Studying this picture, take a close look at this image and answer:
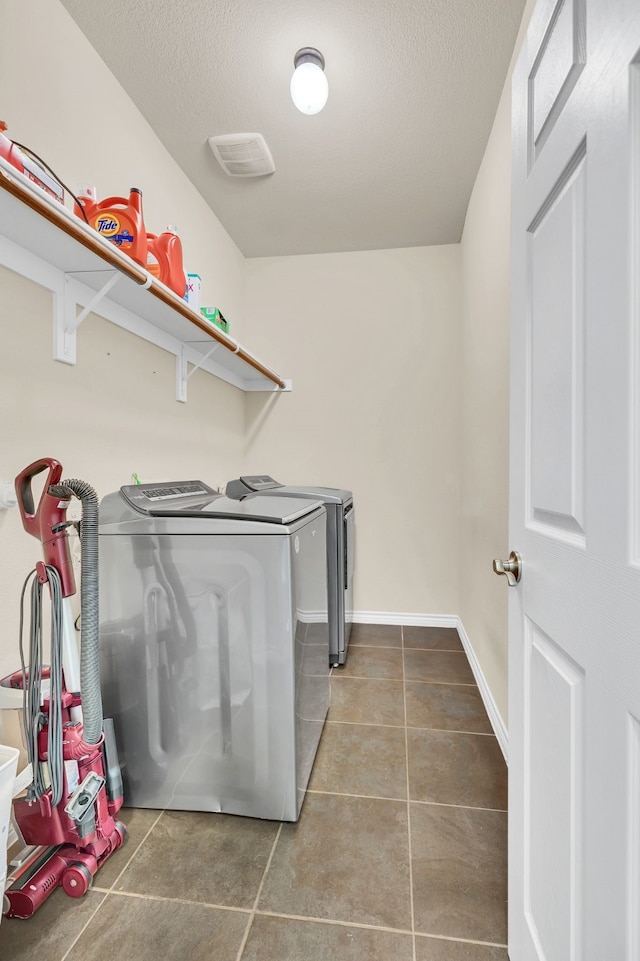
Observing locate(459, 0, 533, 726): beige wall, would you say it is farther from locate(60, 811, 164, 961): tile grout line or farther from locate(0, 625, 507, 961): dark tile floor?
locate(60, 811, 164, 961): tile grout line

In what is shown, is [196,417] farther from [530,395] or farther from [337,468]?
[530,395]

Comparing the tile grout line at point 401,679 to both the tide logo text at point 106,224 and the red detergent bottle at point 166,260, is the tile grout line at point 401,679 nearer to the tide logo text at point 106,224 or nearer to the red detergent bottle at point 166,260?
the red detergent bottle at point 166,260

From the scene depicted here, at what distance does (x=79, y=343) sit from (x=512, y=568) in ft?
5.11

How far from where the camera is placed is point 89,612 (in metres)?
1.17

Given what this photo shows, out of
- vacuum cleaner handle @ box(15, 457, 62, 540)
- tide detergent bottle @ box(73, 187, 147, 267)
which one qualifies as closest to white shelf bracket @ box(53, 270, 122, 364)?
tide detergent bottle @ box(73, 187, 147, 267)

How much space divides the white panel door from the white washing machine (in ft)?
2.20

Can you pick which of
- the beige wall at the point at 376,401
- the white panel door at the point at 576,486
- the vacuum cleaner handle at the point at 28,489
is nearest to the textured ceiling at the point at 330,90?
the beige wall at the point at 376,401

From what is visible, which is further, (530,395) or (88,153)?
(88,153)

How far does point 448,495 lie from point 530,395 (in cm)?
244

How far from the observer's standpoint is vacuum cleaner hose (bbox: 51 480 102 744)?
3.78ft

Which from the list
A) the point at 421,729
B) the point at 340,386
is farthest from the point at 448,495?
the point at 421,729

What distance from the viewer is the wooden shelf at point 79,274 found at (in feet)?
3.71

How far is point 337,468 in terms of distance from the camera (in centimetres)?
345

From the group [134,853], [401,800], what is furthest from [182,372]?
[401,800]
